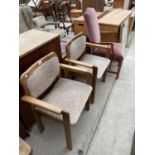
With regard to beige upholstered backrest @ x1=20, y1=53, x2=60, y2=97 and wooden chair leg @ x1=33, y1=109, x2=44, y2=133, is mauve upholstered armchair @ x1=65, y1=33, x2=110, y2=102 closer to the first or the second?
beige upholstered backrest @ x1=20, y1=53, x2=60, y2=97

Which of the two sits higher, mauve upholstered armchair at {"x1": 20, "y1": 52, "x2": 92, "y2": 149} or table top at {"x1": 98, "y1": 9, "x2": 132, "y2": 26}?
table top at {"x1": 98, "y1": 9, "x2": 132, "y2": 26}

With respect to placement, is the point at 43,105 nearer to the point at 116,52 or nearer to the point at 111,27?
the point at 116,52

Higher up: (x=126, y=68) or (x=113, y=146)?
(x=126, y=68)

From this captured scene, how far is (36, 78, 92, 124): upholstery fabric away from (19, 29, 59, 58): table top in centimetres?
43

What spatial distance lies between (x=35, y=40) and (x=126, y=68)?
5.54ft

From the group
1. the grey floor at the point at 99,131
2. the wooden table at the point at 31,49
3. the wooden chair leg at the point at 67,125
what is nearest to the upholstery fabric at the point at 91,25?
the wooden table at the point at 31,49

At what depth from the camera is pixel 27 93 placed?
119 centimetres

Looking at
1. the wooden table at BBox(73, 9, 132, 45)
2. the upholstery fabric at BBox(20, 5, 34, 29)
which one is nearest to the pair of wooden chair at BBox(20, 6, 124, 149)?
the wooden table at BBox(73, 9, 132, 45)

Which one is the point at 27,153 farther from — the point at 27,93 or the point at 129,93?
the point at 129,93

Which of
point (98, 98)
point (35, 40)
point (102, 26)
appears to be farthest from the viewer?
point (102, 26)

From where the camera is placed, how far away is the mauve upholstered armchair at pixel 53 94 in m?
1.14

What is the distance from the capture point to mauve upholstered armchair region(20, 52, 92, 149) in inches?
44.9
